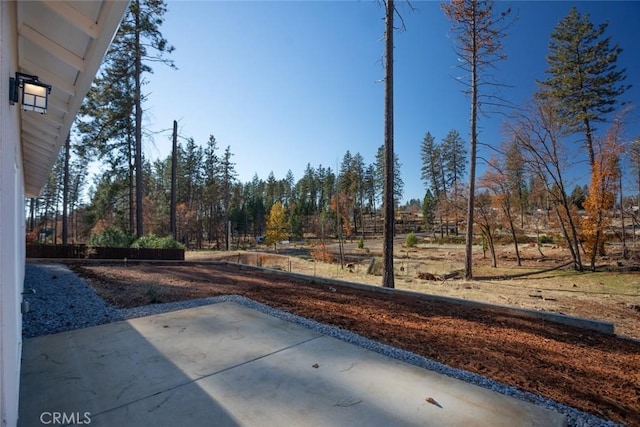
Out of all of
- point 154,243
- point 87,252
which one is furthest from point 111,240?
point 154,243

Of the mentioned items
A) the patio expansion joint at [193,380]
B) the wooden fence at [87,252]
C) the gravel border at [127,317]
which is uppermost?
the wooden fence at [87,252]

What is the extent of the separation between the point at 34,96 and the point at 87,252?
11954 mm

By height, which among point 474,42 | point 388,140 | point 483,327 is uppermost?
point 474,42

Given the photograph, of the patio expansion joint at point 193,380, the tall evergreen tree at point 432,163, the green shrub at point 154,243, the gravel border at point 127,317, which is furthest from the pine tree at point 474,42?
the tall evergreen tree at point 432,163

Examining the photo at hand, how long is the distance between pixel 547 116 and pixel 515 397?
17.6m

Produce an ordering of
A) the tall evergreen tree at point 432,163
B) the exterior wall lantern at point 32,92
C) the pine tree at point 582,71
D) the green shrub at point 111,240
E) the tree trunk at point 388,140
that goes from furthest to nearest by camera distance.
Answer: the tall evergreen tree at point 432,163 → the pine tree at point 582,71 → the green shrub at point 111,240 → the tree trunk at point 388,140 → the exterior wall lantern at point 32,92

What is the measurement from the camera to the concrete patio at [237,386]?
209 centimetres

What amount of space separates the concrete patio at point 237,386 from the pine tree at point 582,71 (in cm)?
2098

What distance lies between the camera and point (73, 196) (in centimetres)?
3706

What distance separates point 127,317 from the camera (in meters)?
4.34

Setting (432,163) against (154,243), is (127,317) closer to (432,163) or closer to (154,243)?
(154,243)

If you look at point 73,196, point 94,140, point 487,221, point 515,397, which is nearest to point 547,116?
point 487,221

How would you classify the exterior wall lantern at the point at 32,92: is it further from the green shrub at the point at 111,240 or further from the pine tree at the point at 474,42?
the pine tree at the point at 474,42

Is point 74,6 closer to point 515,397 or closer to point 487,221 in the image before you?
point 515,397
